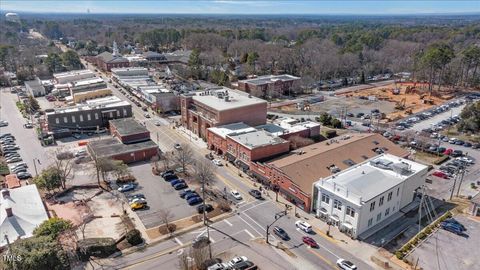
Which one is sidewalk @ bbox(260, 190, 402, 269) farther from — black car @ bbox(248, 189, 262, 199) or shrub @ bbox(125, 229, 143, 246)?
shrub @ bbox(125, 229, 143, 246)

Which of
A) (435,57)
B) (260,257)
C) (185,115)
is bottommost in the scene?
(260,257)

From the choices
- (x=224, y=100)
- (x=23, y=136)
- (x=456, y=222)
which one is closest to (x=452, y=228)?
(x=456, y=222)

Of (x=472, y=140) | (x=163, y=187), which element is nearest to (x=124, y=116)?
(x=163, y=187)

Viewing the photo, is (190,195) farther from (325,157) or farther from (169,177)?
(325,157)

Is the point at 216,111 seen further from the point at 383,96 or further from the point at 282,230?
the point at 383,96

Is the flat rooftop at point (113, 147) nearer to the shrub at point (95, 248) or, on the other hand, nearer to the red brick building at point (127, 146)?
the red brick building at point (127, 146)

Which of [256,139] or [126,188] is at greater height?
[256,139]
